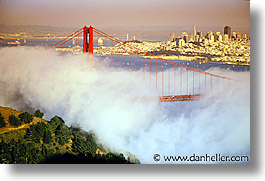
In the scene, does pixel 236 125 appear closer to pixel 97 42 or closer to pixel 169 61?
pixel 169 61

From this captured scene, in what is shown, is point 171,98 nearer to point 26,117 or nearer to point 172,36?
point 172,36

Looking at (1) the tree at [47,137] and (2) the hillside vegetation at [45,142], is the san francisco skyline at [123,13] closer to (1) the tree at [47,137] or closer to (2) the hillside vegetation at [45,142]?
(2) the hillside vegetation at [45,142]

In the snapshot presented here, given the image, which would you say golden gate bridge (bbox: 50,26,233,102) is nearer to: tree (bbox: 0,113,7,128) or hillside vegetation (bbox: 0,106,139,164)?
hillside vegetation (bbox: 0,106,139,164)

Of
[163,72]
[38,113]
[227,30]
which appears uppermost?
[227,30]

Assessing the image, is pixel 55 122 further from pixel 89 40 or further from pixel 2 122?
pixel 89 40

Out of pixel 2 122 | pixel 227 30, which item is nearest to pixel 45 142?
pixel 2 122

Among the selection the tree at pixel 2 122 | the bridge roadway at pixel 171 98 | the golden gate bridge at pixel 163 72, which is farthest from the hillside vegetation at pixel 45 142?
the golden gate bridge at pixel 163 72

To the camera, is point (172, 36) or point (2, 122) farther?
point (172, 36)

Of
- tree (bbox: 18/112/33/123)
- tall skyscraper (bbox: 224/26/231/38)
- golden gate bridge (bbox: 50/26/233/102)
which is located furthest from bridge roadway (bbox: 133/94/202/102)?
tree (bbox: 18/112/33/123)

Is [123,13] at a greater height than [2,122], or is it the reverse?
[123,13]
